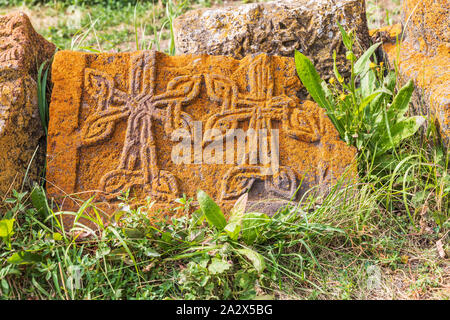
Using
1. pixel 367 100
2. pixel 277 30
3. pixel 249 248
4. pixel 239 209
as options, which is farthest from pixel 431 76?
pixel 249 248

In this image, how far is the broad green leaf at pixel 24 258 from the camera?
2055mm

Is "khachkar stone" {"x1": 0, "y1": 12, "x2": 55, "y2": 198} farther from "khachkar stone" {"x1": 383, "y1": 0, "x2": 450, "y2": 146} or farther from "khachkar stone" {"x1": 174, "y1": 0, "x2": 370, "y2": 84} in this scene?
"khachkar stone" {"x1": 383, "y1": 0, "x2": 450, "y2": 146}

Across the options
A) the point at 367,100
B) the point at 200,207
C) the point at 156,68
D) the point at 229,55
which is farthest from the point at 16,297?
the point at 367,100

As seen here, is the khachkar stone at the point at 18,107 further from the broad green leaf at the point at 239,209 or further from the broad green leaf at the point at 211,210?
the broad green leaf at the point at 239,209

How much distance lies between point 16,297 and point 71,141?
34.3 inches

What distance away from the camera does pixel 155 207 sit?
2459mm

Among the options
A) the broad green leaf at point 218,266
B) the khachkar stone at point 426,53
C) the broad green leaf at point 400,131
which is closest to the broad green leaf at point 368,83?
the khachkar stone at point 426,53

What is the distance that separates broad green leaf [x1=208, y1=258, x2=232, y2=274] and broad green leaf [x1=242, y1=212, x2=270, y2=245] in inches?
8.7

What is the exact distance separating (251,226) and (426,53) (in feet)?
6.12

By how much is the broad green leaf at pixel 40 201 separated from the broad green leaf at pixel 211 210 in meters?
0.82

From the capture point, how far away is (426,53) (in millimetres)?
3102

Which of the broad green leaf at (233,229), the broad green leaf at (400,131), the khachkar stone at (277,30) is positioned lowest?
the broad green leaf at (233,229)
